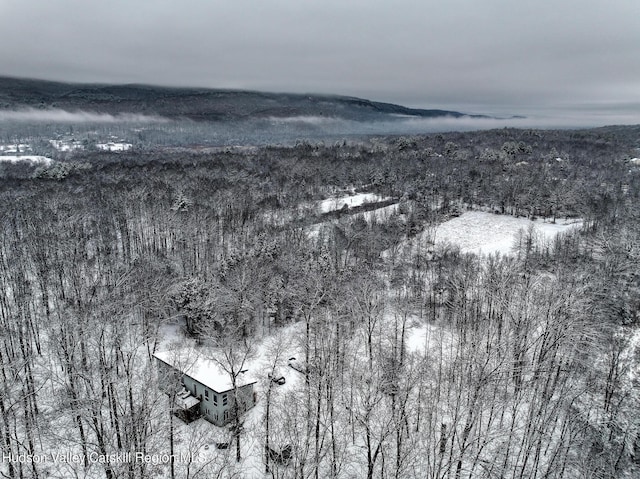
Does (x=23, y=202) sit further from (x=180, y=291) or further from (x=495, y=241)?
(x=495, y=241)

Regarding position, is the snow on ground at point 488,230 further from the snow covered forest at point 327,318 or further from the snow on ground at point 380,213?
the snow on ground at point 380,213

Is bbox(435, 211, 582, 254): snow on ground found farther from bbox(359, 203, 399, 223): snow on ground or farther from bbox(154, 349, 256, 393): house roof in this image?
bbox(154, 349, 256, 393): house roof

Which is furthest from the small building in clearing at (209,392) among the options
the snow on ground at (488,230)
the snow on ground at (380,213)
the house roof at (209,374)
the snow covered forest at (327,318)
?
the snow on ground at (380,213)

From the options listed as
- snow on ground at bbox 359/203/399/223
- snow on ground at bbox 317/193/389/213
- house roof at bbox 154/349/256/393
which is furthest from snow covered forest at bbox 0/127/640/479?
house roof at bbox 154/349/256/393

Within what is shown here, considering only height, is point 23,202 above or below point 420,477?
above

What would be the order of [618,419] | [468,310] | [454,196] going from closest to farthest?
[618,419] → [468,310] → [454,196]

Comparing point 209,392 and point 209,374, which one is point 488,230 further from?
point 209,392

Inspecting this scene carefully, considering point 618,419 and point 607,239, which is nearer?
point 618,419

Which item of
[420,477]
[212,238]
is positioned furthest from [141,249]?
[420,477]

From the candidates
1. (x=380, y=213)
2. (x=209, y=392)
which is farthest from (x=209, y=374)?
(x=380, y=213)
